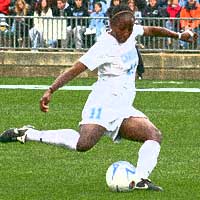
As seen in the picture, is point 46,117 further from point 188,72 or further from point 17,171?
point 188,72

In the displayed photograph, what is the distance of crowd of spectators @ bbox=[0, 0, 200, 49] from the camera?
2773 centimetres

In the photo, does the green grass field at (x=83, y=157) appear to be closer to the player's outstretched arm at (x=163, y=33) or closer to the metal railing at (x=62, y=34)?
the player's outstretched arm at (x=163, y=33)

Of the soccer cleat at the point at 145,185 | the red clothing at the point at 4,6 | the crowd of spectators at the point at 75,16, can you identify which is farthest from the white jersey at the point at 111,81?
the red clothing at the point at 4,6

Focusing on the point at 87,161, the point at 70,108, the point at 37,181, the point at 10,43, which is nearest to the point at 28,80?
the point at 10,43

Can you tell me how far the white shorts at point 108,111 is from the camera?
11562 millimetres

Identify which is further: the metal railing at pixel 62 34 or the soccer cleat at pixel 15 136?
the metal railing at pixel 62 34

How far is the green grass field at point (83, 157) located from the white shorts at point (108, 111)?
26.8 inches

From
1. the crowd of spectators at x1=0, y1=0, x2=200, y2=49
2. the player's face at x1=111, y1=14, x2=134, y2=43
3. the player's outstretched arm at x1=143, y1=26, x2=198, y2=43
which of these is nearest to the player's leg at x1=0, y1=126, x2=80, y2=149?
the player's face at x1=111, y1=14, x2=134, y2=43

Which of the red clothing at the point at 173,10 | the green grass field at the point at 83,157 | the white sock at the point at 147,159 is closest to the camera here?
the white sock at the point at 147,159

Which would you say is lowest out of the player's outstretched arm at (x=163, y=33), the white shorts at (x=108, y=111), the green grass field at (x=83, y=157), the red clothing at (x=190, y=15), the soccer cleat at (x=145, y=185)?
the green grass field at (x=83, y=157)

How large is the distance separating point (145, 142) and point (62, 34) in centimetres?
1679

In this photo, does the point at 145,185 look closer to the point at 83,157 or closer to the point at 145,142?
the point at 145,142

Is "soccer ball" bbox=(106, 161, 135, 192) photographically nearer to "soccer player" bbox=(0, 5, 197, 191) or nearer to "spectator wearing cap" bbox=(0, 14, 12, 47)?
"soccer player" bbox=(0, 5, 197, 191)

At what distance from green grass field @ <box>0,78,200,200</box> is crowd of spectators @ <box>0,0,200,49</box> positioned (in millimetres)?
4664
